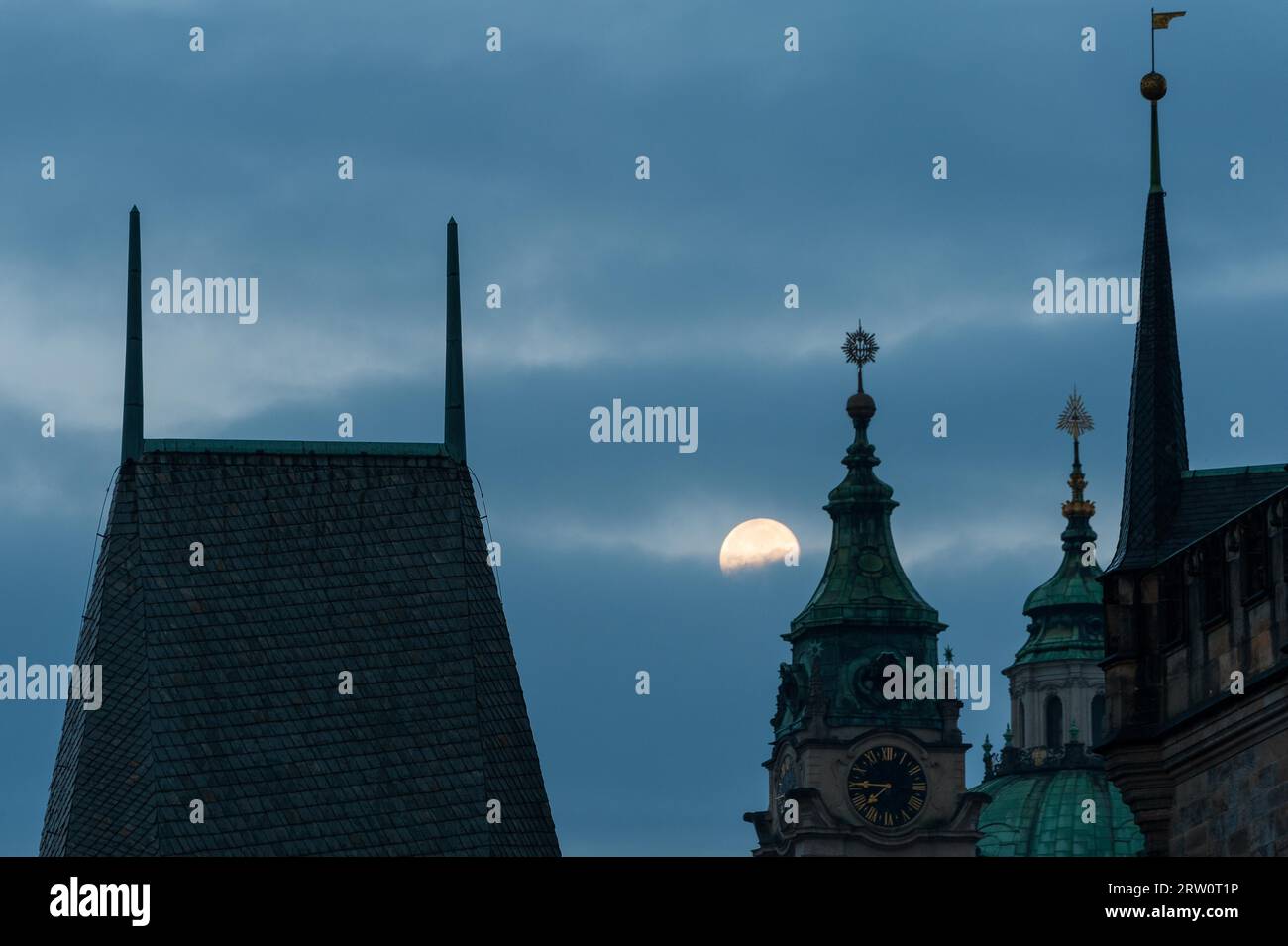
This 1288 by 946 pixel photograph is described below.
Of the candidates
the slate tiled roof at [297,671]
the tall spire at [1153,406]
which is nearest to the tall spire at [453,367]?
the slate tiled roof at [297,671]

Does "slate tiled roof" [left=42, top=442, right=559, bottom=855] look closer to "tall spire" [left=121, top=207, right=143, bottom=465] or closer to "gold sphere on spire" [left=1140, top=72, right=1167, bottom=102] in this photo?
"tall spire" [left=121, top=207, right=143, bottom=465]

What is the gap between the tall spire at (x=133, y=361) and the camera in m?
132

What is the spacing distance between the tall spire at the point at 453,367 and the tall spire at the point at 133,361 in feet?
37.8

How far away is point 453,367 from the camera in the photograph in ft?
439

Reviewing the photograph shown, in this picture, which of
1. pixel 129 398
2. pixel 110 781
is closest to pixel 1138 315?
pixel 110 781

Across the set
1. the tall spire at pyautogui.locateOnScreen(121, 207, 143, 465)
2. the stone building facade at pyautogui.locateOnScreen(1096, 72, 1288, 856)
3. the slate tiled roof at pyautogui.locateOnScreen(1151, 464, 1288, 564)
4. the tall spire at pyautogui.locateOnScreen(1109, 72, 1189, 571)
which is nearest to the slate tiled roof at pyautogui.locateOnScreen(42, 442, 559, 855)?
the tall spire at pyautogui.locateOnScreen(121, 207, 143, 465)

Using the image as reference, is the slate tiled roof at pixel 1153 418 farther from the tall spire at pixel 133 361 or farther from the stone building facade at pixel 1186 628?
the tall spire at pixel 133 361

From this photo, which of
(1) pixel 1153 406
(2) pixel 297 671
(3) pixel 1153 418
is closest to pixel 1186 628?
(3) pixel 1153 418

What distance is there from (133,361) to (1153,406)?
7604cm
